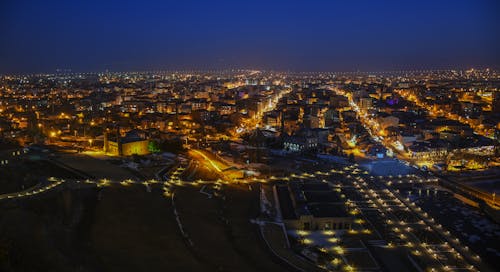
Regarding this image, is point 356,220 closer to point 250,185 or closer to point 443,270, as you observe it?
point 443,270

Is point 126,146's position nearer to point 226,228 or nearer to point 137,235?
point 226,228

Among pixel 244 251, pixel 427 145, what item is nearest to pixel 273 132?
pixel 427 145

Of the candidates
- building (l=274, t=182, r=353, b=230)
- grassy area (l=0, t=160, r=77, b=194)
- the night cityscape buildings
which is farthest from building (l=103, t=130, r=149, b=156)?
building (l=274, t=182, r=353, b=230)

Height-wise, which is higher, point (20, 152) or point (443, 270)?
point (20, 152)

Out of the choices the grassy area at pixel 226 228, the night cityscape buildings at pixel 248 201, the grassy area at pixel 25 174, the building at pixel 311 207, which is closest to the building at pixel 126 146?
the night cityscape buildings at pixel 248 201

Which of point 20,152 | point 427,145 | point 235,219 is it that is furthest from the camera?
point 427,145

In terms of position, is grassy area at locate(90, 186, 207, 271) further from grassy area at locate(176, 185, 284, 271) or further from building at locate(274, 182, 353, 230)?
building at locate(274, 182, 353, 230)

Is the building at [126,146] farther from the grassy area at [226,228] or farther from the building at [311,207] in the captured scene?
the building at [311,207]

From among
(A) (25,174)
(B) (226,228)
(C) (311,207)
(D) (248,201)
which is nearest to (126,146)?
(A) (25,174)

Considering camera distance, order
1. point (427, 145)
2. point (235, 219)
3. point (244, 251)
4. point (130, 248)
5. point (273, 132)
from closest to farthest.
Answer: point (130, 248) → point (244, 251) → point (235, 219) → point (427, 145) → point (273, 132)
